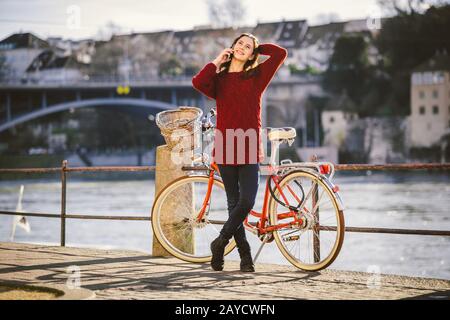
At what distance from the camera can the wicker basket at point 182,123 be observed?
4809 millimetres

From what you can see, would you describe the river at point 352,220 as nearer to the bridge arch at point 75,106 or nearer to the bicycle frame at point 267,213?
the bridge arch at point 75,106

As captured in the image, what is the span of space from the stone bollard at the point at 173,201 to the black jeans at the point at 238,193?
0.55 m

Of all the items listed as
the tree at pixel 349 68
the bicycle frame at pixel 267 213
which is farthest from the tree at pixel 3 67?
the bicycle frame at pixel 267 213

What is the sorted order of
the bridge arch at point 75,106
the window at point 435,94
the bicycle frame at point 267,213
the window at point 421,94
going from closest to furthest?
1. the bicycle frame at point 267,213
2. the bridge arch at point 75,106
3. the window at point 421,94
4. the window at point 435,94

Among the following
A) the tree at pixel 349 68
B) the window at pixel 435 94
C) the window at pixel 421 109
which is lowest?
the window at pixel 421 109

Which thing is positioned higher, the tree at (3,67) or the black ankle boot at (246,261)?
the tree at (3,67)

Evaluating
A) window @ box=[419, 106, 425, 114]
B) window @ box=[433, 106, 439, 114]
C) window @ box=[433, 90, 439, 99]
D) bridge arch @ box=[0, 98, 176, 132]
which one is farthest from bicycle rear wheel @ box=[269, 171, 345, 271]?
window @ box=[433, 90, 439, 99]

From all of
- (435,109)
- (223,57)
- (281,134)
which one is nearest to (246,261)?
(281,134)

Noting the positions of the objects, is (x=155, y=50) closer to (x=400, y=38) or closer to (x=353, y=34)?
(x=353, y=34)

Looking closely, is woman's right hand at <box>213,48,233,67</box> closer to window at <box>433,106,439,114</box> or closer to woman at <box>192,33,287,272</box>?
woman at <box>192,33,287,272</box>

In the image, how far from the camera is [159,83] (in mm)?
51812

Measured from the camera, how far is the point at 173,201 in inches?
192

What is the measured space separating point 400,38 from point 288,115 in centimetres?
1012

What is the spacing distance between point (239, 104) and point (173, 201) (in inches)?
35.9
